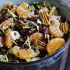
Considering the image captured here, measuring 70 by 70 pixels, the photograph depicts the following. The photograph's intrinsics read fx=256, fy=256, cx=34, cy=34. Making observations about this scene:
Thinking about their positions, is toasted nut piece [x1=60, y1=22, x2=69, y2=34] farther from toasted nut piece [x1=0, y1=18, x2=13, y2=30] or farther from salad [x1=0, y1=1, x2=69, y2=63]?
toasted nut piece [x1=0, y1=18, x2=13, y2=30]

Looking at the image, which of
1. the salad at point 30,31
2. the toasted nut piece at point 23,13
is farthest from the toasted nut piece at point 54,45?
the toasted nut piece at point 23,13

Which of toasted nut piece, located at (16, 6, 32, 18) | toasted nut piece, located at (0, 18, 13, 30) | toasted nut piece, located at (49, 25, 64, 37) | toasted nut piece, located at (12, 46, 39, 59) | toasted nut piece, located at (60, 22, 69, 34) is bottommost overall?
toasted nut piece, located at (12, 46, 39, 59)

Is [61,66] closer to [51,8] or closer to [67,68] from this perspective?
[67,68]

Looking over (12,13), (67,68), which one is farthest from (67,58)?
(12,13)

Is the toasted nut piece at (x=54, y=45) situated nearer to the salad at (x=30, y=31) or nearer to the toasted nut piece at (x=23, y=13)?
the salad at (x=30, y=31)

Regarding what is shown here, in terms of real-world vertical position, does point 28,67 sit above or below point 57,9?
below

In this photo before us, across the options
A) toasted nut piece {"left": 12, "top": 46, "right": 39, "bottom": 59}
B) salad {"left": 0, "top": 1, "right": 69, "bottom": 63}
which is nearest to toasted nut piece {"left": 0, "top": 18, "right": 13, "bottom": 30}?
salad {"left": 0, "top": 1, "right": 69, "bottom": 63}

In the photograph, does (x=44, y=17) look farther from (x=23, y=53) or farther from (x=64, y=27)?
(x=23, y=53)

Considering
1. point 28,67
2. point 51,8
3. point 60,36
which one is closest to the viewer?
point 28,67

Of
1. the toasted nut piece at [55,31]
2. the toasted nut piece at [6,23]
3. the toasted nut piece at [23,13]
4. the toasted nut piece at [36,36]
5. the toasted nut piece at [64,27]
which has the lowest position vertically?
the toasted nut piece at [6,23]
